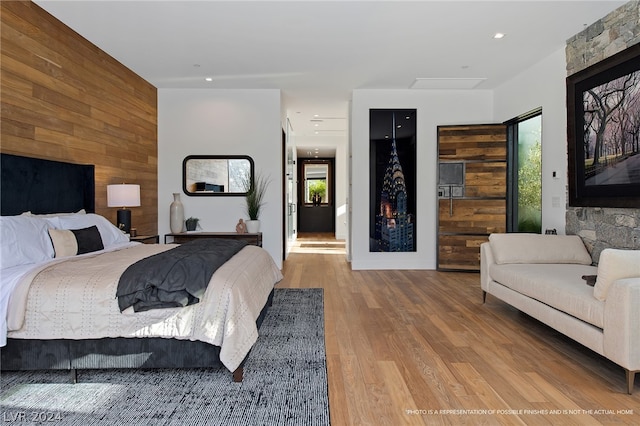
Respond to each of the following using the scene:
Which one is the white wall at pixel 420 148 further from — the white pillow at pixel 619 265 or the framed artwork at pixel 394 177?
the white pillow at pixel 619 265

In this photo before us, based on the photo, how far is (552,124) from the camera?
4766mm

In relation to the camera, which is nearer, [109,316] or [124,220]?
[109,316]

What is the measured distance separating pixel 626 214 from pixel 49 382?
14.3 feet

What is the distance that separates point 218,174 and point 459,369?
15.3 feet

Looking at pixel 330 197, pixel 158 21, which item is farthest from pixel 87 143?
pixel 330 197

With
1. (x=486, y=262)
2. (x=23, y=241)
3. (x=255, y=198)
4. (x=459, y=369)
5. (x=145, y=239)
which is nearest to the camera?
(x=459, y=369)

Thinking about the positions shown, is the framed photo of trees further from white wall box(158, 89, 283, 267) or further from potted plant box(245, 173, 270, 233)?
→ potted plant box(245, 173, 270, 233)

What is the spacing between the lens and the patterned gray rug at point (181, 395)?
209 centimetres


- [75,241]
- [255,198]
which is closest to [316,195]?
[255,198]

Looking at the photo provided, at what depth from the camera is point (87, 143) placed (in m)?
4.38

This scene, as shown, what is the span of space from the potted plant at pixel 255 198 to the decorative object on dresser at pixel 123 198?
1.77m

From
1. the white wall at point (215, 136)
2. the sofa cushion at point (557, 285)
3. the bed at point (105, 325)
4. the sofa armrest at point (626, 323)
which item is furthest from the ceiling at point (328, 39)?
the sofa armrest at point (626, 323)

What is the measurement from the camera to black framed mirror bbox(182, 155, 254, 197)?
21.0 feet

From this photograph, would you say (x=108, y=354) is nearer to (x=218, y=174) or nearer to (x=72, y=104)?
(x=72, y=104)
